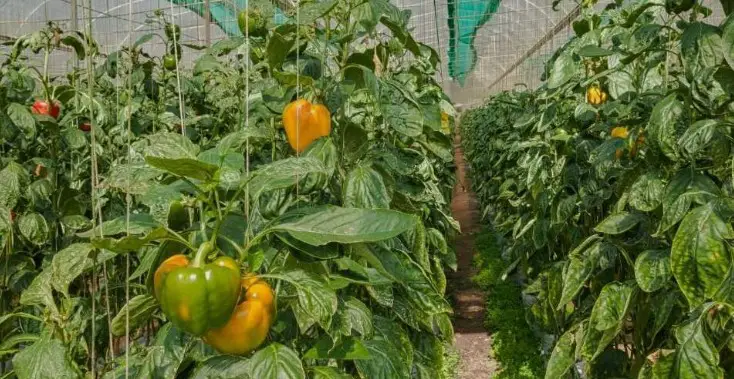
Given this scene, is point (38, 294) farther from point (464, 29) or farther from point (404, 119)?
point (464, 29)

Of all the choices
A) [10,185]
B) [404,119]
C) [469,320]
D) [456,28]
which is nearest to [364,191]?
[404,119]

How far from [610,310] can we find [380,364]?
34.4 inches

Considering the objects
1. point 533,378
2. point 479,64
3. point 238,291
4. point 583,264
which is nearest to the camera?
point 238,291

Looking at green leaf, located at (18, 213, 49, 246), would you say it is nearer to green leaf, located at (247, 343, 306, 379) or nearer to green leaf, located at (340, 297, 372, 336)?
green leaf, located at (340, 297, 372, 336)

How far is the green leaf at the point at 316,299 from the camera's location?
1093 mm

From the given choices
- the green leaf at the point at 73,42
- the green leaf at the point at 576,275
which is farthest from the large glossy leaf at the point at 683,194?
the green leaf at the point at 73,42

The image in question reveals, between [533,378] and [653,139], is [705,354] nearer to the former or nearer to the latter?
[653,139]

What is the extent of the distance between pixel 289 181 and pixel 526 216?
122 inches

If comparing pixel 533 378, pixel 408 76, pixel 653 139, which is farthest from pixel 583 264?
pixel 533 378

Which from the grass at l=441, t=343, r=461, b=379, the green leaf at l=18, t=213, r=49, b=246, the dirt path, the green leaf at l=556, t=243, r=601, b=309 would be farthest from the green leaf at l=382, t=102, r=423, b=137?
the dirt path

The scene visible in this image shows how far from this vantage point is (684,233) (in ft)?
5.29

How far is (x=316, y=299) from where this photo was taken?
110cm

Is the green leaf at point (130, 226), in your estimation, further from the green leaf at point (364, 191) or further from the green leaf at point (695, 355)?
the green leaf at point (695, 355)

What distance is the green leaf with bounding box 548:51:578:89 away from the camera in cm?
212
